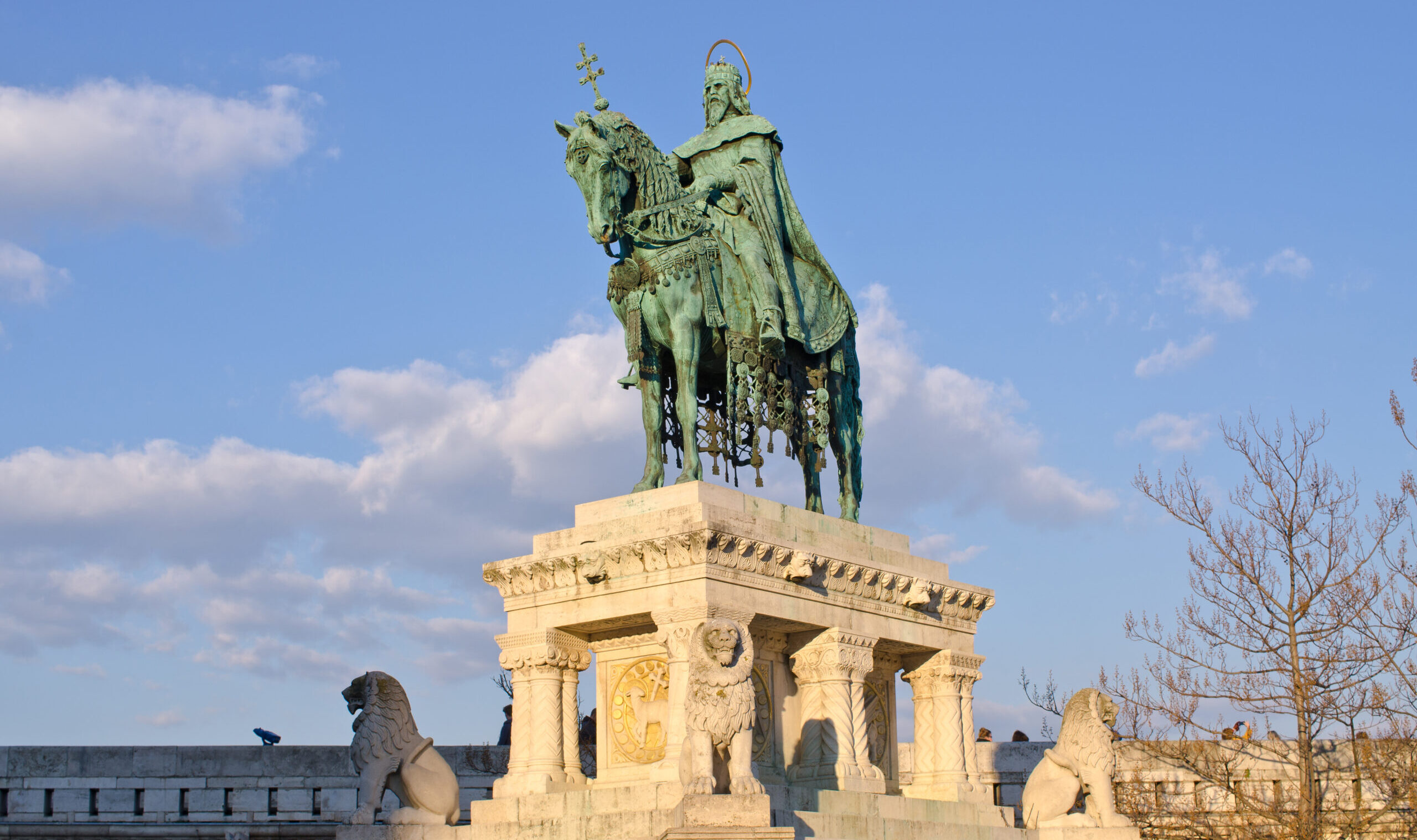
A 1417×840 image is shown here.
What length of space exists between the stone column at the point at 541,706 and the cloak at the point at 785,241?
5296 millimetres

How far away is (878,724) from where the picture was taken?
2283 cm

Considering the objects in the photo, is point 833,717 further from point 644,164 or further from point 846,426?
point 644,164

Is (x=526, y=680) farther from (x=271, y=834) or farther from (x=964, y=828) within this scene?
(x=271, y=834)

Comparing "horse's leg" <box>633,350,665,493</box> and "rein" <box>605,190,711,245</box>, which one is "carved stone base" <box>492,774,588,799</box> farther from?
"rein" <box>605,190,711,245</box>

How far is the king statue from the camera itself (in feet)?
71.8

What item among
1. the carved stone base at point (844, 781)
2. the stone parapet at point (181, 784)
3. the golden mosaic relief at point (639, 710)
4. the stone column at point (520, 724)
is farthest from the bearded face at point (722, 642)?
the stone parapet at point (181, 784)

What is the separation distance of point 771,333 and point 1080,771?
717 cm

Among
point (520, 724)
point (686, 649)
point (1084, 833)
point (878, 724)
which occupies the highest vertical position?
point (686, 649)

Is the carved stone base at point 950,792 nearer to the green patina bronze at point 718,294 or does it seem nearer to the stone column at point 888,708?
the stone column at point 888,708

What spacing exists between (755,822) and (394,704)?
5861 mm

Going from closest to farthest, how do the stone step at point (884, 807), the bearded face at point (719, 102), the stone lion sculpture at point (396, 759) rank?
1. the stone step at point (884, 807)
2. the stone lion sculpture at point (396, 759)
3. the bearded face at point (719, 102)

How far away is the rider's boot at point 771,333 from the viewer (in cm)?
2130

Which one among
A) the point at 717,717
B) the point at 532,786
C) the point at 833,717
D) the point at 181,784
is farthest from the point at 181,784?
the point at 717,717

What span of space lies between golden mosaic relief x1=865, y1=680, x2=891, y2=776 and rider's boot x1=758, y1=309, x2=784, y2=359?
4898 millimetres
